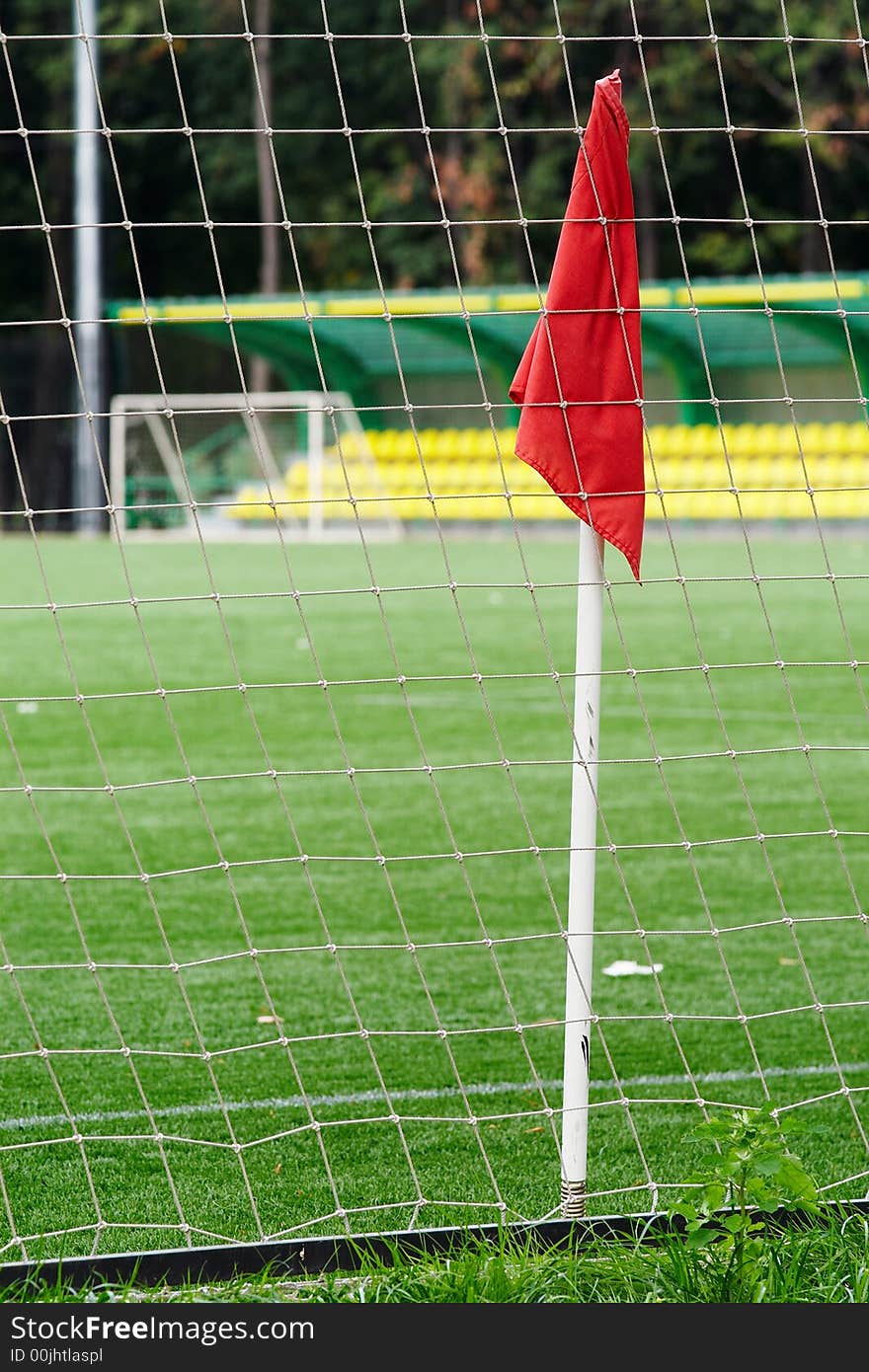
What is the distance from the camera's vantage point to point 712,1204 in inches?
98.7

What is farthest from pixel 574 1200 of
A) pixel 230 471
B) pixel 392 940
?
pixel 230 471

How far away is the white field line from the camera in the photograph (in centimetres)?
371

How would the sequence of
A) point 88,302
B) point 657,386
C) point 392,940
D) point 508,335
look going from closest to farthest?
point 392,940 < point 88,302 < point 508,335 < point 657,386

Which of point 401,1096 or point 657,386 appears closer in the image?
point 401,1096

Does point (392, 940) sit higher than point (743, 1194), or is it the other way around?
point (743, 1194)

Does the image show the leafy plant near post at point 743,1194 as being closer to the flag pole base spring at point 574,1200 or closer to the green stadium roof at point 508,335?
the flag pole base spring at point 574,1200

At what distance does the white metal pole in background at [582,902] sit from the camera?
9.98ft

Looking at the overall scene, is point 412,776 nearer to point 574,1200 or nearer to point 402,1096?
point 402,1096

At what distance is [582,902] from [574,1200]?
19.1 inches

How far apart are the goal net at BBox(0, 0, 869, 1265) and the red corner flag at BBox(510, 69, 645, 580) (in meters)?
0.06

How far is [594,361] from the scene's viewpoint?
312 cm

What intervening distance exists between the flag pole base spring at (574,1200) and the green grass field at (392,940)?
A: 11cm

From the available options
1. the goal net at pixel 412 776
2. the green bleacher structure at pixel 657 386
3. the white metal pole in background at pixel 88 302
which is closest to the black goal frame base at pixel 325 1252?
the goal net at pixel 412 776

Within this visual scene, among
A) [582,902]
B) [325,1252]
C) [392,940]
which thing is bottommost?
[392,940]
